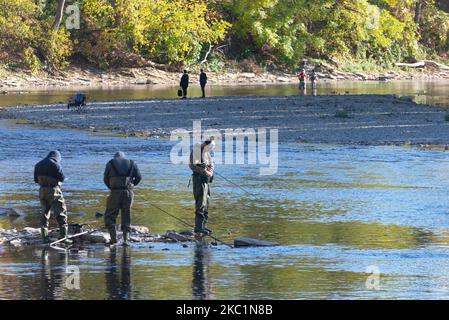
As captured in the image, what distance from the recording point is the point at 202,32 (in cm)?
7294

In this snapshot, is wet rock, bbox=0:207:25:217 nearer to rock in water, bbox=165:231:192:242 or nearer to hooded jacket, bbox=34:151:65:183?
Result: hooded jacket, bbox=34:151:65:183

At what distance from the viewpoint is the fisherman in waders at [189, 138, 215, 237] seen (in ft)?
63.9

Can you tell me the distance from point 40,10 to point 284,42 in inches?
638

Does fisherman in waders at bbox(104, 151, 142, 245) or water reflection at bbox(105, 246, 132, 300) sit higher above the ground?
fisherman in waders at bbox(104, 151, 142, 245)

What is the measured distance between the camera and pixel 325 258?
57.7ft

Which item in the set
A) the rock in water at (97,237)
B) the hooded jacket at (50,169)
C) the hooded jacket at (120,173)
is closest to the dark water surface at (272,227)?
the rock in water at (97,237)

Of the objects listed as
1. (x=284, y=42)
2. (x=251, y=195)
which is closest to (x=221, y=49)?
(x=284, y=42)

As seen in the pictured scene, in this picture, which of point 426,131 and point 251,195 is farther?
point 426,131

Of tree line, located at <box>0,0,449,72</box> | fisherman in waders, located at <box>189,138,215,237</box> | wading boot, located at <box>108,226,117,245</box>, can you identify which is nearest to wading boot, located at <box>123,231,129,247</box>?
wading boot, located at <box>108,226,117,245</box>

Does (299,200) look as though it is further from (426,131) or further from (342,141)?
(426,131)

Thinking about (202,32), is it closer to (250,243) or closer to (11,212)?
(11,212)

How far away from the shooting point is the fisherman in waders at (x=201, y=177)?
19.5m

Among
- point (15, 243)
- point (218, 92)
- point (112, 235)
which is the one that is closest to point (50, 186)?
point (15, 243)

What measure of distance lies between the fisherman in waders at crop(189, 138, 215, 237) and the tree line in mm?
51001
